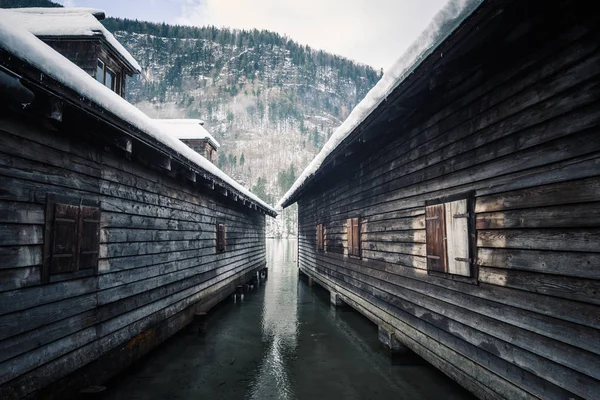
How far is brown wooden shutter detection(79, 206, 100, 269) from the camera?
4.29 metres

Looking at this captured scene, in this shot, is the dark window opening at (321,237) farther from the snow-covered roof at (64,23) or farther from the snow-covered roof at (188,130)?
the snow-covered roof at (64,23)

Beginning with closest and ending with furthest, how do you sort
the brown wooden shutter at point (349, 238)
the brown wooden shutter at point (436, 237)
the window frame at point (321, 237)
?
the brown wooden shutter at point (436, 237) → the brown wooden shutter at point (349, 238) → the window frame at point (321, 237)

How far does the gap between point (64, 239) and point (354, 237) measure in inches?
264

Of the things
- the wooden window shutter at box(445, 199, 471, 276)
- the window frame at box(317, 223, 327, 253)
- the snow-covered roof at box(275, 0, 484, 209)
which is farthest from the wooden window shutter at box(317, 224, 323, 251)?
the wooden window shutter at box(445, 199, 471, 276)

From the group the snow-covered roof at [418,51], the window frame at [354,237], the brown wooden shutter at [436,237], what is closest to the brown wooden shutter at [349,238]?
the window frame at [354,237]

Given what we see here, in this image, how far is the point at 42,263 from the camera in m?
3.67

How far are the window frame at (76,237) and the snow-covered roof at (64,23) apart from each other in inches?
287

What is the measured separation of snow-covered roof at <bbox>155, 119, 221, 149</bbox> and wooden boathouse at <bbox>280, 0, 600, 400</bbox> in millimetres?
14673

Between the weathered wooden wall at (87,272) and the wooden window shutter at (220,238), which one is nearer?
the weathered wooden wall at (87,272)

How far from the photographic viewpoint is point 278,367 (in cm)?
565

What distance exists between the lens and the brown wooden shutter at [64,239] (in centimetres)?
384

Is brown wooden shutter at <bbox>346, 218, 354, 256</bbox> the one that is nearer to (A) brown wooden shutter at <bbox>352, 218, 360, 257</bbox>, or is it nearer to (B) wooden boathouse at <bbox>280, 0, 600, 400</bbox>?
(A) brown wooden shutter at <bbox>352, 218, 360, 257</bbox>

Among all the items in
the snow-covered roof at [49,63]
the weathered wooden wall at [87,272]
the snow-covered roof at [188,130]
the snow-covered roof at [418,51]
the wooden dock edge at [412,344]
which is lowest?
the wooden dock edge at [412,344]

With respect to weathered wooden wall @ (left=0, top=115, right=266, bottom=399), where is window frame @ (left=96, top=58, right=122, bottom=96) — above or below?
above
